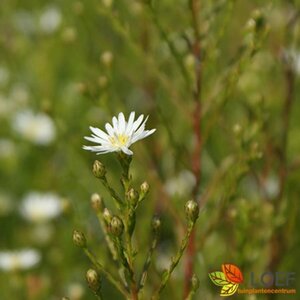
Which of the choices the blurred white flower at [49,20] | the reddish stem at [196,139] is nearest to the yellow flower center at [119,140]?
the reddish stem at [196,139]

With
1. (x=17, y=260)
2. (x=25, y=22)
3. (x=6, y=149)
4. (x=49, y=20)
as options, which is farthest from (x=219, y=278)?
(x=25, y=22)

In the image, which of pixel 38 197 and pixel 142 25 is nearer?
pixel 142 25

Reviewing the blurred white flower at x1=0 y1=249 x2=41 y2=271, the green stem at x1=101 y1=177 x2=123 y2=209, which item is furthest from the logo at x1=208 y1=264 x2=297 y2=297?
the blurred white flower at x1=0 y1=249 x2=41 y2=271

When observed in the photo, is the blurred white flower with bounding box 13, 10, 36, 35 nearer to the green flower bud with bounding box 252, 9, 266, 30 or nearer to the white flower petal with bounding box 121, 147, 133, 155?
the green flower bud with bounding box 252, 9, 266, 30

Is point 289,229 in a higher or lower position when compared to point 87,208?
lower

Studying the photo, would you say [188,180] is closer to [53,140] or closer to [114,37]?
[53,140]

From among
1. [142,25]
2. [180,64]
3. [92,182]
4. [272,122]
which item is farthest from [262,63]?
[180,64]

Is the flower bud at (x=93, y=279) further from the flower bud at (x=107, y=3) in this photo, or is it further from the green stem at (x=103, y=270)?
the flower bud at (x=107, y=3)
